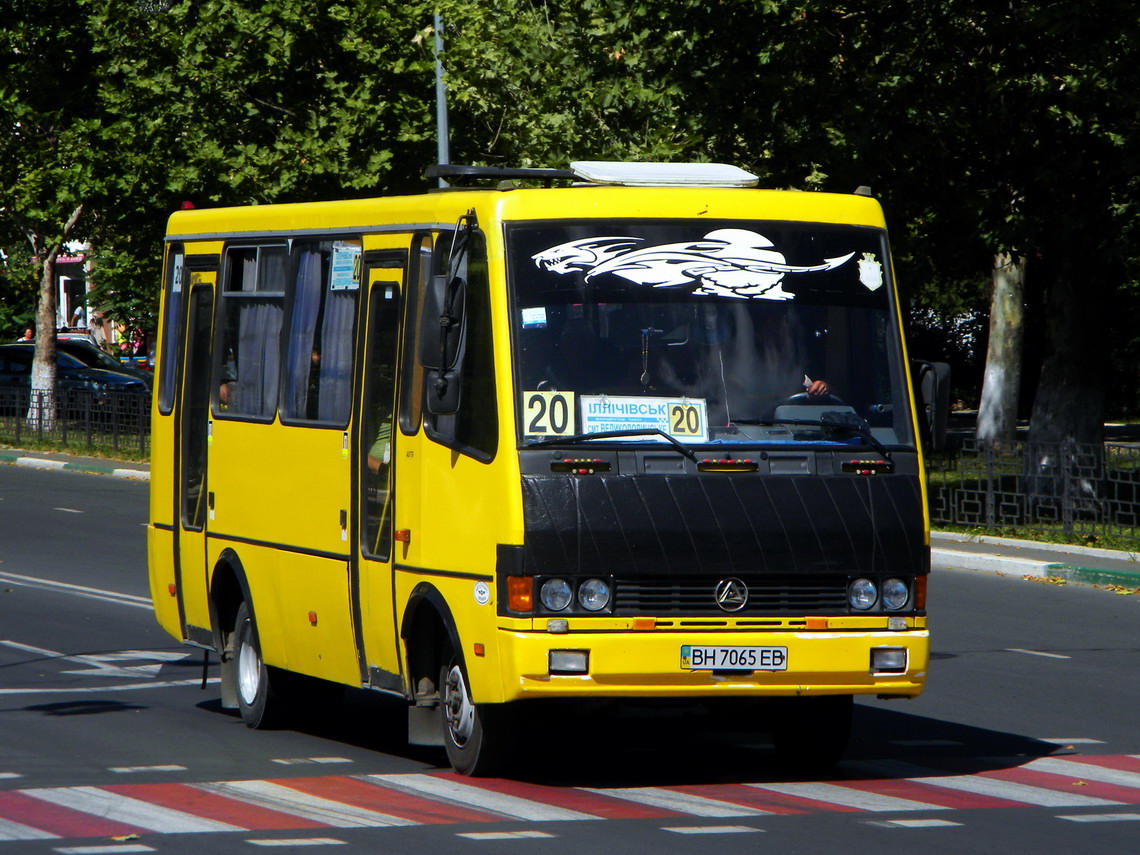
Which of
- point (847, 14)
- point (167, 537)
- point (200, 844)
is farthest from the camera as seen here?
point (847, 14)

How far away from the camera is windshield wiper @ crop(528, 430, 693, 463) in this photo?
8.27 meters

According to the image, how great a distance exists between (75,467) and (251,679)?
2367 cm

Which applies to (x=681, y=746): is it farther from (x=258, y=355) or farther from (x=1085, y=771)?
(x=258, y=355)

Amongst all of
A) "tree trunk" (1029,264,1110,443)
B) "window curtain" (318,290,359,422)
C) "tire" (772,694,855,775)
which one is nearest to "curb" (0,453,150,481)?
"tree trunk" (1029,264,1110,443)

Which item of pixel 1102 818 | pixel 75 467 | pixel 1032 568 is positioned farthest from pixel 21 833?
pixel 75 467

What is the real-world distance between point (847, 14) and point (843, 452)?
14943 millimetres

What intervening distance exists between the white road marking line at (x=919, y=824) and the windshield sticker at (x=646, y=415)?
1.75 m

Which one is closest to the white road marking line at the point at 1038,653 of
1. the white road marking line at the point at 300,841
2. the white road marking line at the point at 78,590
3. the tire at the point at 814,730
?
the tire at the point at 814,730

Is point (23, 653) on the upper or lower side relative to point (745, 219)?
lower

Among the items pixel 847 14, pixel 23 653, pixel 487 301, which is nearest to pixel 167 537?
pixel 23 653

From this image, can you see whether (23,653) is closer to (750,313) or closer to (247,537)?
(247,537)

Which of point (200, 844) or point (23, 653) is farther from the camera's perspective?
point (23, 653)

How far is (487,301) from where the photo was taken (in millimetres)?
8508

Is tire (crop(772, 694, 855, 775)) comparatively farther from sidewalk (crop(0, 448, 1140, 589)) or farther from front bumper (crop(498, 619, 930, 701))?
sidewalk (crop(0, 448, 1140, 589))
